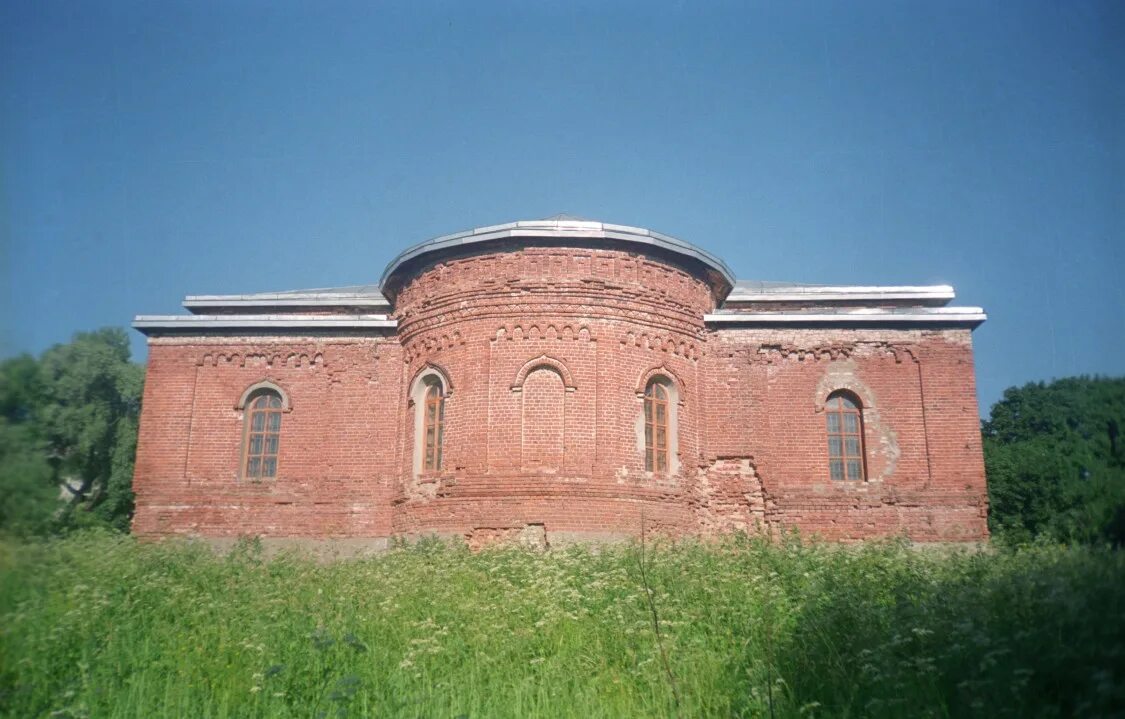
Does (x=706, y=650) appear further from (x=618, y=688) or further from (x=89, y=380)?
(x=89, y=380)

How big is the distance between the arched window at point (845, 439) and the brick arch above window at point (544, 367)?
17.8 feet

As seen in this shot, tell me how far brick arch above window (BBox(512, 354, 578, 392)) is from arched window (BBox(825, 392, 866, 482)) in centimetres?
543

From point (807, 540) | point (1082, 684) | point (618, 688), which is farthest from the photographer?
point (807, 540)

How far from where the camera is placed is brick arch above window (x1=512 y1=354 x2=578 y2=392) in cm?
1430

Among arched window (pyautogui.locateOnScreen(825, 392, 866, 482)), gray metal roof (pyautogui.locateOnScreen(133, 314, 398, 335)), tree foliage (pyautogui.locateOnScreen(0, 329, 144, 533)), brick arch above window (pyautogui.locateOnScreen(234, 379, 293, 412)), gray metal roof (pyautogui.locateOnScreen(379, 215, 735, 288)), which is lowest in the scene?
tree foliage (pyautogui.locateOnScreen(0, 329, 144, 533))

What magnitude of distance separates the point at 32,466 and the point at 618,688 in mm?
4248

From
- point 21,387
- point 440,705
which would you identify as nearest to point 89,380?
point 21,387

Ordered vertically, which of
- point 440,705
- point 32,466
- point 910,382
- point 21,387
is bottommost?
point 440,705

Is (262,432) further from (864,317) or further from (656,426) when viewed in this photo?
(864,317)

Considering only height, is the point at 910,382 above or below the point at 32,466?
above

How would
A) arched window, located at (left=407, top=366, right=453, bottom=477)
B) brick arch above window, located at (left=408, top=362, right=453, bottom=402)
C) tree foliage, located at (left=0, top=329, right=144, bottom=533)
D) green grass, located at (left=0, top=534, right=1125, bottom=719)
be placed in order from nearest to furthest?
tree foliage, located at (left=0, top=329, right=144, bottom=533), green grass, located at (left=0, top=534, right=1125, bottom=719), brick arch above window, located at (left=408, top=362, right=453, bottom=402), arched window, located at (left=407, top=366, right=453, bottom=477)

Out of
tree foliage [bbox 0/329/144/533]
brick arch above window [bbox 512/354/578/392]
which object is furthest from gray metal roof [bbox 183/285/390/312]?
tree foliage [bbox 0/329/144/533]

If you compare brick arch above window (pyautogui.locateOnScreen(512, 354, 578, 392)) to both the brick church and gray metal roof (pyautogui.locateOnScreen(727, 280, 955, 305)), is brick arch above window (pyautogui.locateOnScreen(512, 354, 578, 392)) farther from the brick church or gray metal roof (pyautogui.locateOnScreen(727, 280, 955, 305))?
gray metal roof (pyautogui.locateOnScreen(727, 280, 955, 305))

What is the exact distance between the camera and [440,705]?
19.0 ft
